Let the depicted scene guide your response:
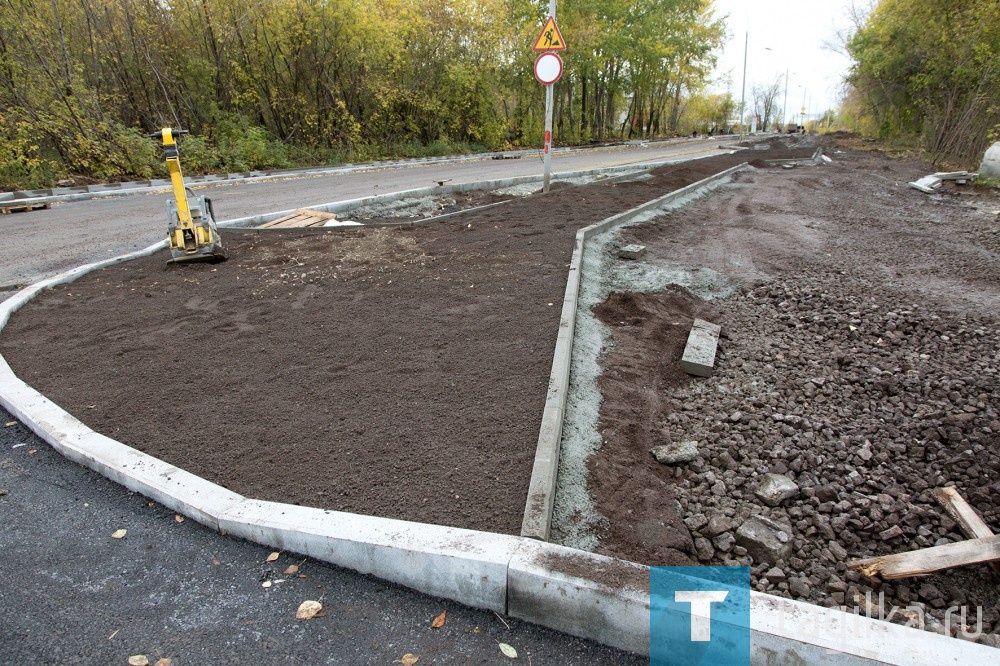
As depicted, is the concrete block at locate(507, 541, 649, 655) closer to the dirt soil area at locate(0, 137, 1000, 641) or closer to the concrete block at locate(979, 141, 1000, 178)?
the dirt soil area at locate(0, 137, 1000, 641)

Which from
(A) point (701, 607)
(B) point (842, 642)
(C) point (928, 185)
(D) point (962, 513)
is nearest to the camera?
(B) point (842, 642)

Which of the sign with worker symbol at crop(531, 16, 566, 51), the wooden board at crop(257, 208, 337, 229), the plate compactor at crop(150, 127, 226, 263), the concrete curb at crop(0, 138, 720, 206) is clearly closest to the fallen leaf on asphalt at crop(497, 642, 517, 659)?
the plate compactor at crop(150, 127, 226, 263)

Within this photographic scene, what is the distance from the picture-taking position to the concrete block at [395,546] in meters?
2.16

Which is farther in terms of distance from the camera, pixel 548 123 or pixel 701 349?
pixel 548 123

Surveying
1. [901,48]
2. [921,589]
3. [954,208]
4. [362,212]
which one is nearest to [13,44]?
[362,212]

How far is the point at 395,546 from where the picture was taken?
224 centimetres

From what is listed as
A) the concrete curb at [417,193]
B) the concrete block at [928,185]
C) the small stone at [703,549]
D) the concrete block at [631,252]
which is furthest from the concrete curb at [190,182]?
the concrete block at [928,185]

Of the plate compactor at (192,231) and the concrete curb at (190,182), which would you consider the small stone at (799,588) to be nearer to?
the plate compactor at (192,231)

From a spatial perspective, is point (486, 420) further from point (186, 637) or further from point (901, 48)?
point (901, 48)

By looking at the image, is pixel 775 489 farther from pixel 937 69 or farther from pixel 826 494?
pixel 937 69

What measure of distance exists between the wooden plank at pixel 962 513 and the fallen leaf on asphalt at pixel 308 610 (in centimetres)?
331

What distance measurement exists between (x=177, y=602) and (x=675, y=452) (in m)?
2.81

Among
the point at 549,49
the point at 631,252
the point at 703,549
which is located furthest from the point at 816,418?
the point at 549,49

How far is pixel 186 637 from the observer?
2004 millimetres
